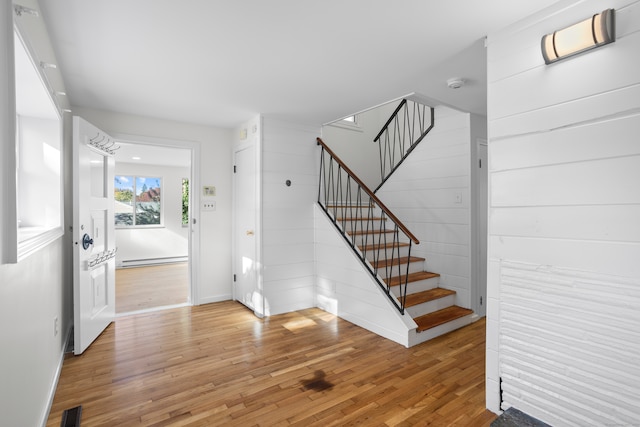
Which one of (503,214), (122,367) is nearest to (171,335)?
(122,367)

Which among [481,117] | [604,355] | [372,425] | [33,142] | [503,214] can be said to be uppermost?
[481,117]

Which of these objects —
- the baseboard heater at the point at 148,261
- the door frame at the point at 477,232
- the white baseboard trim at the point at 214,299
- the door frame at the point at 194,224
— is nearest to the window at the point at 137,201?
the baseboard heater at the point at 148,261

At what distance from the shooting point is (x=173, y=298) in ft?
14.7

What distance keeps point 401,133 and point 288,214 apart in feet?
7.47

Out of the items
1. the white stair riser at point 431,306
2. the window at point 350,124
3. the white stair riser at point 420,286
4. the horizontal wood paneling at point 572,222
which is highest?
the window at point 350,124

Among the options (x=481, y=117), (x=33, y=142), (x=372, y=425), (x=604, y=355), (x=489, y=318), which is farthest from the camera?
(x=481, y=117)

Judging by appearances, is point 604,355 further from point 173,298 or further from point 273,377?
point 173,298

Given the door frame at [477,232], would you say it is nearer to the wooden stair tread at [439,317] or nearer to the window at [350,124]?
the wooden stair tread at [439,317]

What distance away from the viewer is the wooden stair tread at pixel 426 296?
3264 mm

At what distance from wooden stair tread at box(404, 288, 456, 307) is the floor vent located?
267cm

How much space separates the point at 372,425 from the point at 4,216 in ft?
6.75

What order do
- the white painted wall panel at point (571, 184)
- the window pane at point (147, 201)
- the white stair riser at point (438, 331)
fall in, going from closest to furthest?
the white painted wall panel at point (571, 184)
the white stair riser at point (438, 331)
the window pane at point (147, 201)

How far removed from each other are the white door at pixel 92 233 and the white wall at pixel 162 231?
4.07m

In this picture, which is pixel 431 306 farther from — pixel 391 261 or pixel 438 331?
pixel 391 261
